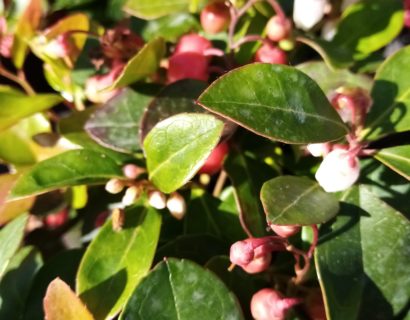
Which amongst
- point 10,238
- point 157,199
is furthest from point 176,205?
point 10,238

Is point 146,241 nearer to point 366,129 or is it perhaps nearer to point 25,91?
point 366,129

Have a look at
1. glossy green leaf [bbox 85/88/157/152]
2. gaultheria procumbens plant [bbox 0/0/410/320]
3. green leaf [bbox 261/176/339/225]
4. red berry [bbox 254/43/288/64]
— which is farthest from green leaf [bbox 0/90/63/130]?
green leaf [bbox 261/176/339/225]

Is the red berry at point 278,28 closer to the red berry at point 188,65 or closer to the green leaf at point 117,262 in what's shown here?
the red berry at point 188,65

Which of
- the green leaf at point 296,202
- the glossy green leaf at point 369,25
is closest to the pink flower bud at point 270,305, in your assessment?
the green leaf at point 296,202

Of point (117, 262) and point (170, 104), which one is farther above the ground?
point (170, 104)

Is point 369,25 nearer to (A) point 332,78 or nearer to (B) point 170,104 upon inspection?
(A) point 332,78

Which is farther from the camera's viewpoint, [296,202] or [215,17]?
[215,17]
